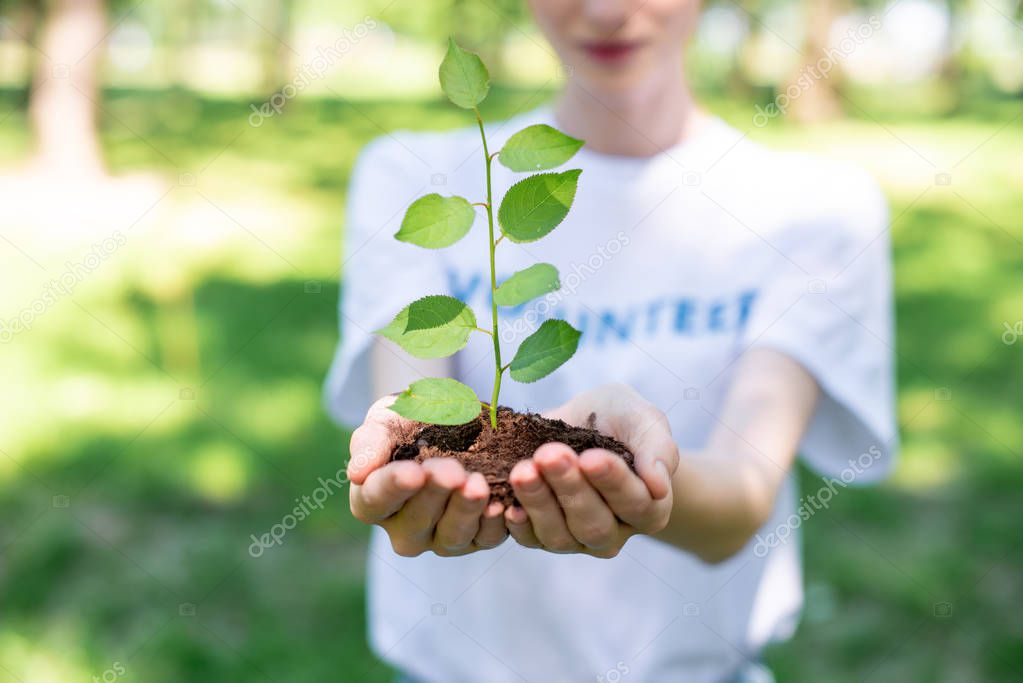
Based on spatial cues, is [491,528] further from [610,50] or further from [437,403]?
[610,50]

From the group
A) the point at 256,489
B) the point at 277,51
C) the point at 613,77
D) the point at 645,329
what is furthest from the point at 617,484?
the point at 277,51

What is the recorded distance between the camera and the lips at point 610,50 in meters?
1.73

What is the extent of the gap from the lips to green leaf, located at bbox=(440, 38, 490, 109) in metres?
0.55

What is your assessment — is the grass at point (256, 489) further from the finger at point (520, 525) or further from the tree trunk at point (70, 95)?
the tree trunk at point (70, 95)

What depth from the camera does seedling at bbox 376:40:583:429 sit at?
123 centimetres

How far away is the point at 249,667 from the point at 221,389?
1.75 metres

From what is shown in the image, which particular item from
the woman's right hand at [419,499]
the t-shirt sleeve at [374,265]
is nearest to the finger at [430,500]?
the woman's right hand at [419,499]

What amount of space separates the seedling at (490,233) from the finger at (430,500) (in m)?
0.09

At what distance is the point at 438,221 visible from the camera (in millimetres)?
1257

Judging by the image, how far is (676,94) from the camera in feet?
6.36

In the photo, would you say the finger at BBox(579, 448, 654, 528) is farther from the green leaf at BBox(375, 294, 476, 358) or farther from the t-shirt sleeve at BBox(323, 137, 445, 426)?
the t-shirt sleeve at BBox(323, 137, 445, 426)

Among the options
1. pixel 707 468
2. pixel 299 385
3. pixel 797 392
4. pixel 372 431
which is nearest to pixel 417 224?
pixel 372 431

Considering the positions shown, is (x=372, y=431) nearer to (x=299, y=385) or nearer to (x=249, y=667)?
(x=249, y=667)

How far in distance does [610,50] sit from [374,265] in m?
0.60
